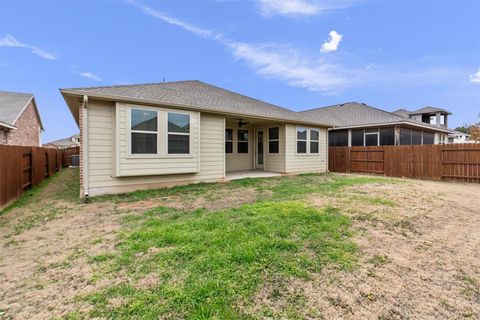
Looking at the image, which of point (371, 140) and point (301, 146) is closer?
point (301, 146)

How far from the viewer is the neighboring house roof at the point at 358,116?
1442cm

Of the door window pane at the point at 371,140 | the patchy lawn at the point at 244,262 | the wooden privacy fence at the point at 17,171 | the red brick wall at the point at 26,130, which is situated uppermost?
the red brick wall at the point at 26,130

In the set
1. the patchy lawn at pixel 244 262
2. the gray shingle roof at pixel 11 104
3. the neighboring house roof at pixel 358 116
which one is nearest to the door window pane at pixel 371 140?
the neighboring house roof at pixel 358 116

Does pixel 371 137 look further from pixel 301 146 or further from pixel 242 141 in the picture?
pixel 242 141

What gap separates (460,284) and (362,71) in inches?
770

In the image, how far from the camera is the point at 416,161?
1128cm

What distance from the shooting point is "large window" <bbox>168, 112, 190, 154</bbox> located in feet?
24.7

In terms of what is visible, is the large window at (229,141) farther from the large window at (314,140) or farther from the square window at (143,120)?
the square window at (143,120)

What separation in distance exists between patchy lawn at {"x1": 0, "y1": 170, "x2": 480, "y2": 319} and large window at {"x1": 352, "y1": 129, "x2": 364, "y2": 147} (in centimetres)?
1070

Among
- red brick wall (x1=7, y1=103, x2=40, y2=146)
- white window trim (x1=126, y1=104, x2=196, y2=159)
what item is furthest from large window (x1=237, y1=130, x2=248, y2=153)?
red brick wall (x1=7, y1=103, x2=40, y2=146)

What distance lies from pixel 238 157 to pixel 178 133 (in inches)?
200

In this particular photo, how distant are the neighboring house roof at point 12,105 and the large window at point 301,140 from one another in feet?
51.7

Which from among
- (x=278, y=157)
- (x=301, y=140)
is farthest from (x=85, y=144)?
(x=301, y=140)

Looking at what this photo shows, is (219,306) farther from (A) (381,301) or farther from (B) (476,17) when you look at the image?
(B) (476,17)
